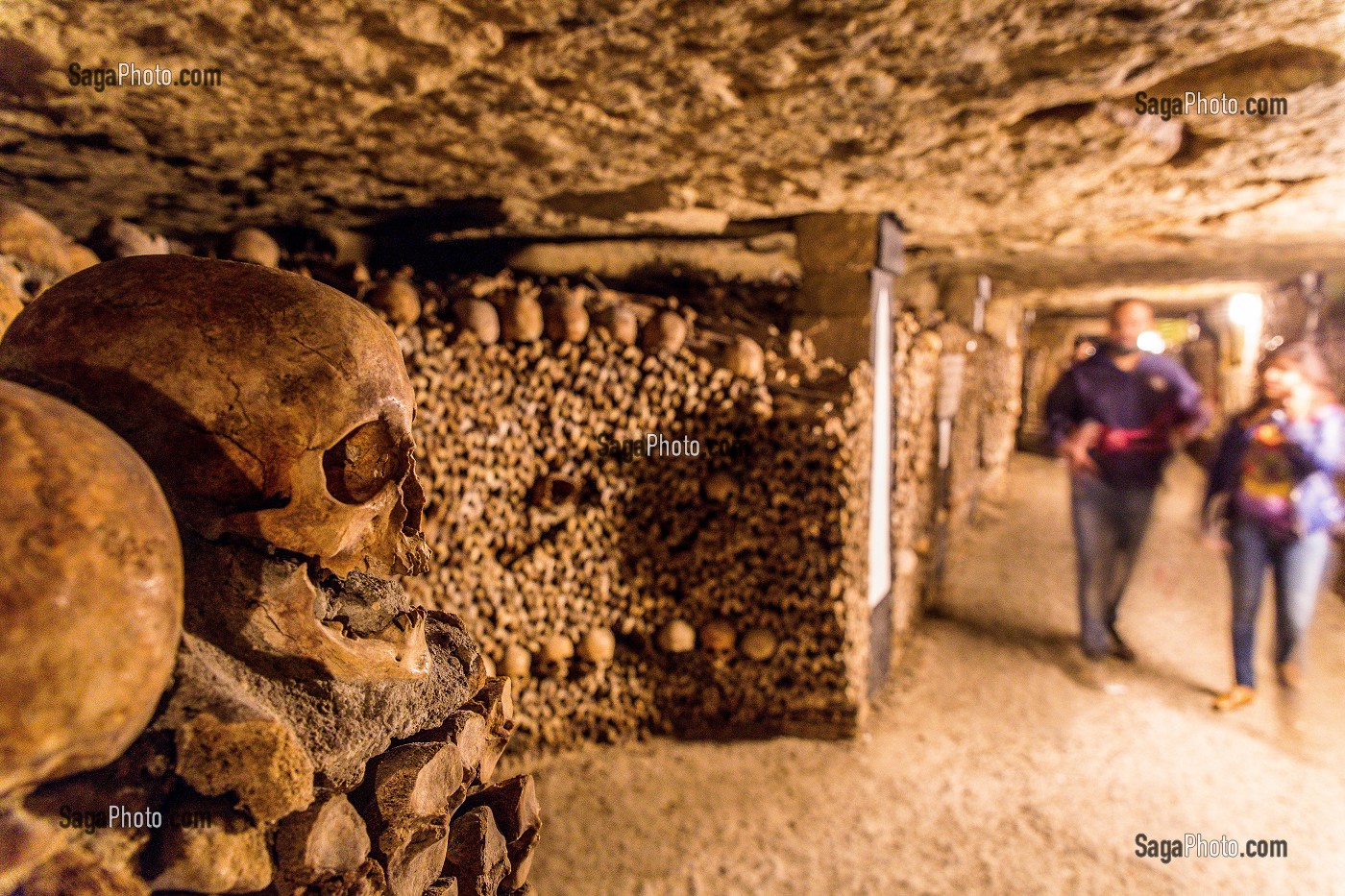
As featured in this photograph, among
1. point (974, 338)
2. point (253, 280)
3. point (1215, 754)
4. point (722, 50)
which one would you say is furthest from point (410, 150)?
point (974, 338)

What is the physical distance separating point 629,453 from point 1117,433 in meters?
2.56

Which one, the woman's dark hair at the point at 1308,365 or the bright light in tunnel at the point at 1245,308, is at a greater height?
the bright light in tunnel at the point at 1245,308

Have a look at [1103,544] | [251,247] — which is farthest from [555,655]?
[1103,544]

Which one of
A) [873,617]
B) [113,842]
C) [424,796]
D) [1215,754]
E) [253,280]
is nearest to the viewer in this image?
[113,842]

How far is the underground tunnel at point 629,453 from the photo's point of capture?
959 millimetres

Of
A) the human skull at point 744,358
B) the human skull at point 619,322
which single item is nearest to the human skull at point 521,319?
the human skull at point 619,322

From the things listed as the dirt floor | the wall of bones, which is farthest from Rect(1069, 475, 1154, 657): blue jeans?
the wall of bones

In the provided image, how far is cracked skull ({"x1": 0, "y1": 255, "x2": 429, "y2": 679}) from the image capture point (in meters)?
0.96

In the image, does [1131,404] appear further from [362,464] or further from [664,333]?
[362,464]

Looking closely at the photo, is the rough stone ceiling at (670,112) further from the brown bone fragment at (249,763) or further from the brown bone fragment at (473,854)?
the brown bone fragment at (473,854)

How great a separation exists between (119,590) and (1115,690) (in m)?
4.37

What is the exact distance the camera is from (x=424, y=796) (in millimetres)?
1198

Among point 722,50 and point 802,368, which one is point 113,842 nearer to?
point 722,50

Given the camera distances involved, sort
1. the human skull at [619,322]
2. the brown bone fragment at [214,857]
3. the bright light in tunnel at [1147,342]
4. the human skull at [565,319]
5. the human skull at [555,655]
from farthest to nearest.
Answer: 1. the bright light in tunnel at [1147,342]
2. the human skull at [555,655]
3. the human skull at [619,322]
4. the human skull at [565,319]
5. the brown bone fragment at [214,857]
